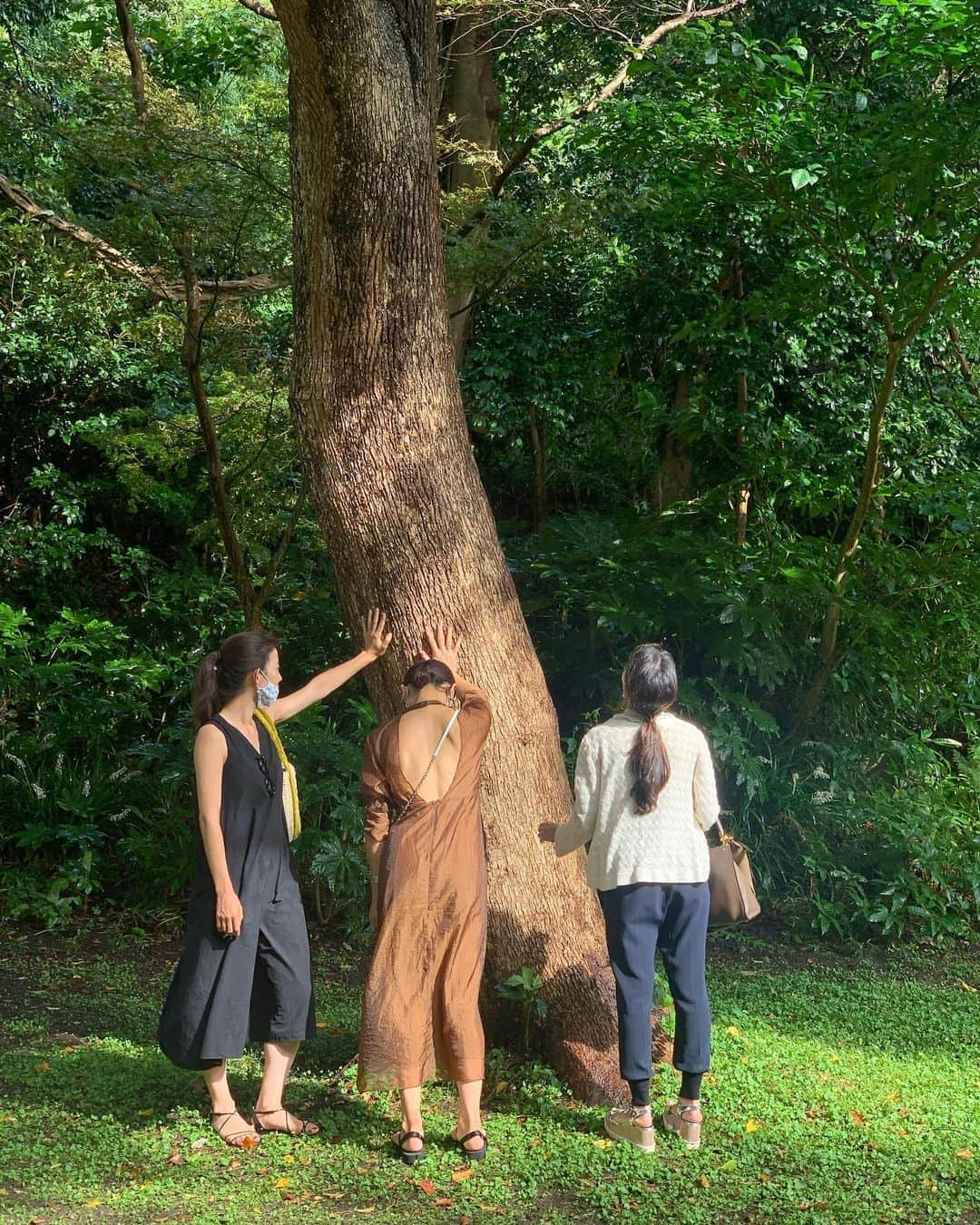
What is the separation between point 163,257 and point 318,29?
360cm

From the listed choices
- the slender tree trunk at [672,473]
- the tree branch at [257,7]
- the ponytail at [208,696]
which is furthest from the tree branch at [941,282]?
the tree branch at [257,7]

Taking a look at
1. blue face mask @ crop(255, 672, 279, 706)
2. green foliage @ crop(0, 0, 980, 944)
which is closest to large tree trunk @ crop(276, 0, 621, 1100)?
blue face mask @ crop(255, 672, 279, 706)

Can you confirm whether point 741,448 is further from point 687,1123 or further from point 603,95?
point 687,1123

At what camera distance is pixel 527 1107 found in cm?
464

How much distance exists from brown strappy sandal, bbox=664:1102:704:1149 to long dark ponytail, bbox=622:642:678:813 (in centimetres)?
113

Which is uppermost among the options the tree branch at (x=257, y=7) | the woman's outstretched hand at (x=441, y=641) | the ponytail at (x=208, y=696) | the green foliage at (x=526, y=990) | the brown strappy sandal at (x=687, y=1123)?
the tree branch at (x=257, y=7)

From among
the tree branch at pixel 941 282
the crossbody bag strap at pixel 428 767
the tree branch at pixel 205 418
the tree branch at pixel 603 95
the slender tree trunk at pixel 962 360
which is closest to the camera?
the crossbody bag strap at pixel 428 767

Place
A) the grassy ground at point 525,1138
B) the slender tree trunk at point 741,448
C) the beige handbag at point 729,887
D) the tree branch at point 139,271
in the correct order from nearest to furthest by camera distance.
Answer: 1. the grassy ground at point 525,1138
2. the beige handbag at point 729,887
3. the tree branch at point 139,271
4. the slender tree trunk at point 741,448

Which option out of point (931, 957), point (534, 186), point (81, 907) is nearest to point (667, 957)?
point (931, 957)

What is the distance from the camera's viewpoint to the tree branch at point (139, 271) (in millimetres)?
8281

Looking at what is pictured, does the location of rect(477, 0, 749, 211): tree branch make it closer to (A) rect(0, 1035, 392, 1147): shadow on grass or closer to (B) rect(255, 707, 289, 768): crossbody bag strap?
(B) rect(255, 707, 289, 768): crossbody bag strap

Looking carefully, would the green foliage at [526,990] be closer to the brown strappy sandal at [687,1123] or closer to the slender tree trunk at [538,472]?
the brown strappy sandal at [687,1123]

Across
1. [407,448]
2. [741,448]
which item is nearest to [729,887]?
[407,448]

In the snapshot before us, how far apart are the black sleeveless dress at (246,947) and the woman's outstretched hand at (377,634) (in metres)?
0.58
